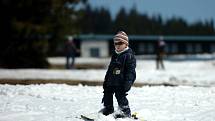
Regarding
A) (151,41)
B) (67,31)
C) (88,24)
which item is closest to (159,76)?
(67,31)

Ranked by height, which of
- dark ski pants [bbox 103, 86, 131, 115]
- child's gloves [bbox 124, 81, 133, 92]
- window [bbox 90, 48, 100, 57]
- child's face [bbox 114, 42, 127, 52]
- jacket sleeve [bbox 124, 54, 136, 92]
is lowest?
window [bbox 90, 48, 100, 57]

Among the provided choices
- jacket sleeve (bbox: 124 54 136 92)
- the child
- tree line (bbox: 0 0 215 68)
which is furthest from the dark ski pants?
tree line (bbox: 0 0 215 68)

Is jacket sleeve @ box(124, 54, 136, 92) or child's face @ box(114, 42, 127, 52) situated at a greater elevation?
child's face @ box(114, 42, 127, 52)

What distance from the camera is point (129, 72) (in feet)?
35.4

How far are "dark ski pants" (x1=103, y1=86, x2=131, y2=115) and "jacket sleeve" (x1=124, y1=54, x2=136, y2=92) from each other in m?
0.24

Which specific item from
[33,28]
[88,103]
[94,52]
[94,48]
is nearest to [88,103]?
[88,103]

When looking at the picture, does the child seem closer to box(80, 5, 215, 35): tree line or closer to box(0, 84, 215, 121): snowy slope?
box(0, 84, 215, 121): snowy slope

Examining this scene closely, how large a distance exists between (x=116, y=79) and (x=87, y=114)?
0.93 meters

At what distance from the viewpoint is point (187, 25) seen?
121250 mm

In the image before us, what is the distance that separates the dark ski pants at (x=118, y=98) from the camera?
10805 millimetres

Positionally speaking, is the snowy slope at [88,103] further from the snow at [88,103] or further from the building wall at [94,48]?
the building wall at [94,48]

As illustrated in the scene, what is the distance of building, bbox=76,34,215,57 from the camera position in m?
77.2

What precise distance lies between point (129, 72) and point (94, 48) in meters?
67.4

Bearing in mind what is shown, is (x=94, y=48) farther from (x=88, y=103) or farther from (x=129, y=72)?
(x=129, y=72)
